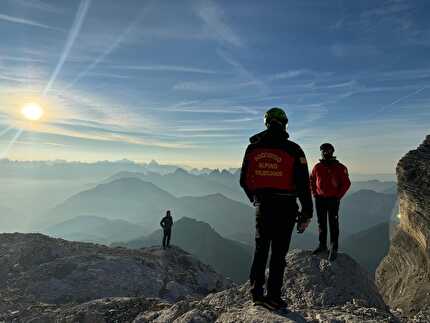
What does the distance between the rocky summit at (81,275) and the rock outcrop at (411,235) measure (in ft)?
41.4

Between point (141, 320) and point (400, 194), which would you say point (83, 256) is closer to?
point (141, 320)

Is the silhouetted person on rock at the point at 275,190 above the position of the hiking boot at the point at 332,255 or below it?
above

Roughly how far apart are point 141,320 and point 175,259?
20252 mm

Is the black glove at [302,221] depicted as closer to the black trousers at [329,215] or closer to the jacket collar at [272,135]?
the jacket collar at [272,135]

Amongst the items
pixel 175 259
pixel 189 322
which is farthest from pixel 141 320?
pixel 175 259

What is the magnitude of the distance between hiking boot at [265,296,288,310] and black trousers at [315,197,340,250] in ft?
13.5

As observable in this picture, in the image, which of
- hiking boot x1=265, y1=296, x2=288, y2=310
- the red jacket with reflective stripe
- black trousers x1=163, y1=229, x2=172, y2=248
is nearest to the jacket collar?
hiking boot x1=265, y1=296, x2=288, y2=310

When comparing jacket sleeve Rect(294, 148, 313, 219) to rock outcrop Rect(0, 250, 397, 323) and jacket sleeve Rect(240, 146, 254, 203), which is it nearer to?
jacket sleeve Rect(240, 146, 254, 203)

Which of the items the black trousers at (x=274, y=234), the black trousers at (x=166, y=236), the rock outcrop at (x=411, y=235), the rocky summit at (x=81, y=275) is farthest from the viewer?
the black trousers at (x=166, y=236)

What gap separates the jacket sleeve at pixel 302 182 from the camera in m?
6.03

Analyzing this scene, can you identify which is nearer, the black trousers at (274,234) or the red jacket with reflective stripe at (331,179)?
the black trousers at (274,234)

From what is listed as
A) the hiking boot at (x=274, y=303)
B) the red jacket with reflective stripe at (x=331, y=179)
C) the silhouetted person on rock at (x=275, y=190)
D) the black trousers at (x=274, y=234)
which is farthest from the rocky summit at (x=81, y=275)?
the red jacket with reflective stripe at (x=331, y=179)

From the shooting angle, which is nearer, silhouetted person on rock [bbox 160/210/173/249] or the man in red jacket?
the man in red jacket

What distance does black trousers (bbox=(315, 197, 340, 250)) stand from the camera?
9.79 m
